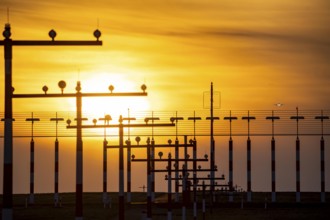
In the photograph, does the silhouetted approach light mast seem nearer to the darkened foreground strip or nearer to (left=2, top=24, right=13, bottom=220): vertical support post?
(left=2, top=24, right=13, bottom=220): vertical support post

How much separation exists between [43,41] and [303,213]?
151 feet

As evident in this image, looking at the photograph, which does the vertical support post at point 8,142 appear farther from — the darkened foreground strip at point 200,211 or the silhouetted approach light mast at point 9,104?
the darkened foreground strip at point 200,211

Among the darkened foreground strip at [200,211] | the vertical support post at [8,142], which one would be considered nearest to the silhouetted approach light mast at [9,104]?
the vertical support post at [8,142]

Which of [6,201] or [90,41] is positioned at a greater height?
[90,41]

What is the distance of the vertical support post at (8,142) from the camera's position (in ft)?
94.3

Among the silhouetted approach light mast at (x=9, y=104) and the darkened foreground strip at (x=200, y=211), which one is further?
the darkened foreground strip at (x=200, y=211)

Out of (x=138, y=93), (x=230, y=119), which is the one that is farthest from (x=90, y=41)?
(x=230, y=119)

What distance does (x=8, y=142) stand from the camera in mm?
28891

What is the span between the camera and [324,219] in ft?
220

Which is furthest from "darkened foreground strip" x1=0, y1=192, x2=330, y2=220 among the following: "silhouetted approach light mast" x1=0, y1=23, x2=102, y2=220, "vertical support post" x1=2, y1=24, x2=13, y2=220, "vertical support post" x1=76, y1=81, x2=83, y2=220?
"vertical support post" x1=2, y1=24, x2=13, y2=220

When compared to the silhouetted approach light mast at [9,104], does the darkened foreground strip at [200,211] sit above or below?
below

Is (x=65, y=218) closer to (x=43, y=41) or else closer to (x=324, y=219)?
(x=324, y=219)

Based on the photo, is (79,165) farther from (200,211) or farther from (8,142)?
(200,211)

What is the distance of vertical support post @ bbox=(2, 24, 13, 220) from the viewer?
28750 millimetres
